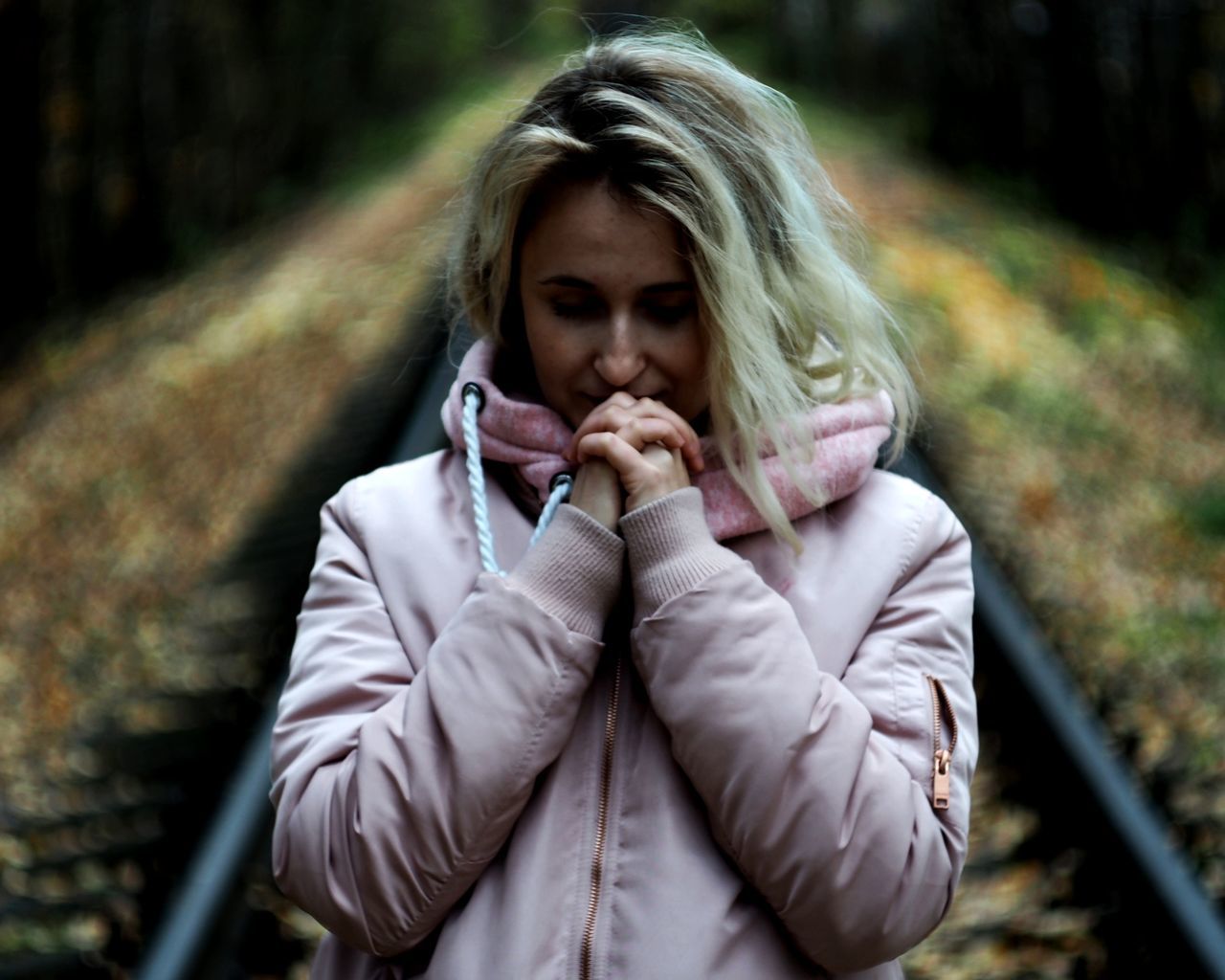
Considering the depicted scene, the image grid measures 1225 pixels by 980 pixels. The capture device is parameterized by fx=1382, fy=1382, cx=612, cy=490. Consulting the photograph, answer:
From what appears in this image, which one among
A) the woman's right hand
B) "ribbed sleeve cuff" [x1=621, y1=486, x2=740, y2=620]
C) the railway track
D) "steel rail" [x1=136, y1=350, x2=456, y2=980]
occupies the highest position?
the woman's right hand

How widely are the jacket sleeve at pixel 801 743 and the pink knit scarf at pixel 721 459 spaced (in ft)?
0.30

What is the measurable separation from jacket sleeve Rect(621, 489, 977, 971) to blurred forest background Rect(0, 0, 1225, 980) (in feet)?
2.14

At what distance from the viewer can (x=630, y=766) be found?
1703 millimetres

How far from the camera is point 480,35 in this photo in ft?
81.2

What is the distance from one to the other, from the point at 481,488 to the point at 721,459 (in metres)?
0.33

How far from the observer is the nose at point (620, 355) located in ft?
5.87

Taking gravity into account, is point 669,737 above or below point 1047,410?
above

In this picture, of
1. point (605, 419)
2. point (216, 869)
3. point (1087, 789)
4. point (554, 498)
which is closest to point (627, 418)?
point (605, 419)

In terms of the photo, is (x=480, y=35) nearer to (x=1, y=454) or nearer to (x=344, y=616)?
(x=1, y=454)

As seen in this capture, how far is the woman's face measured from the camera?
178 cm

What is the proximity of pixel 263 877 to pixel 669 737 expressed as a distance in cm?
204

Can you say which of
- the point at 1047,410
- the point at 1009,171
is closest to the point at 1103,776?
the point at 1047,410

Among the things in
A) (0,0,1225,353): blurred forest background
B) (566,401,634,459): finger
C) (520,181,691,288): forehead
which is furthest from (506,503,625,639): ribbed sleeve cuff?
(0,0,1225,353): blurred forest background

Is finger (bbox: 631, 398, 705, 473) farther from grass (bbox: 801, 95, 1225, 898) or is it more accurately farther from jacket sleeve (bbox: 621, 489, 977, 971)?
grass (bbox: 801, 95, 1225, 898)
